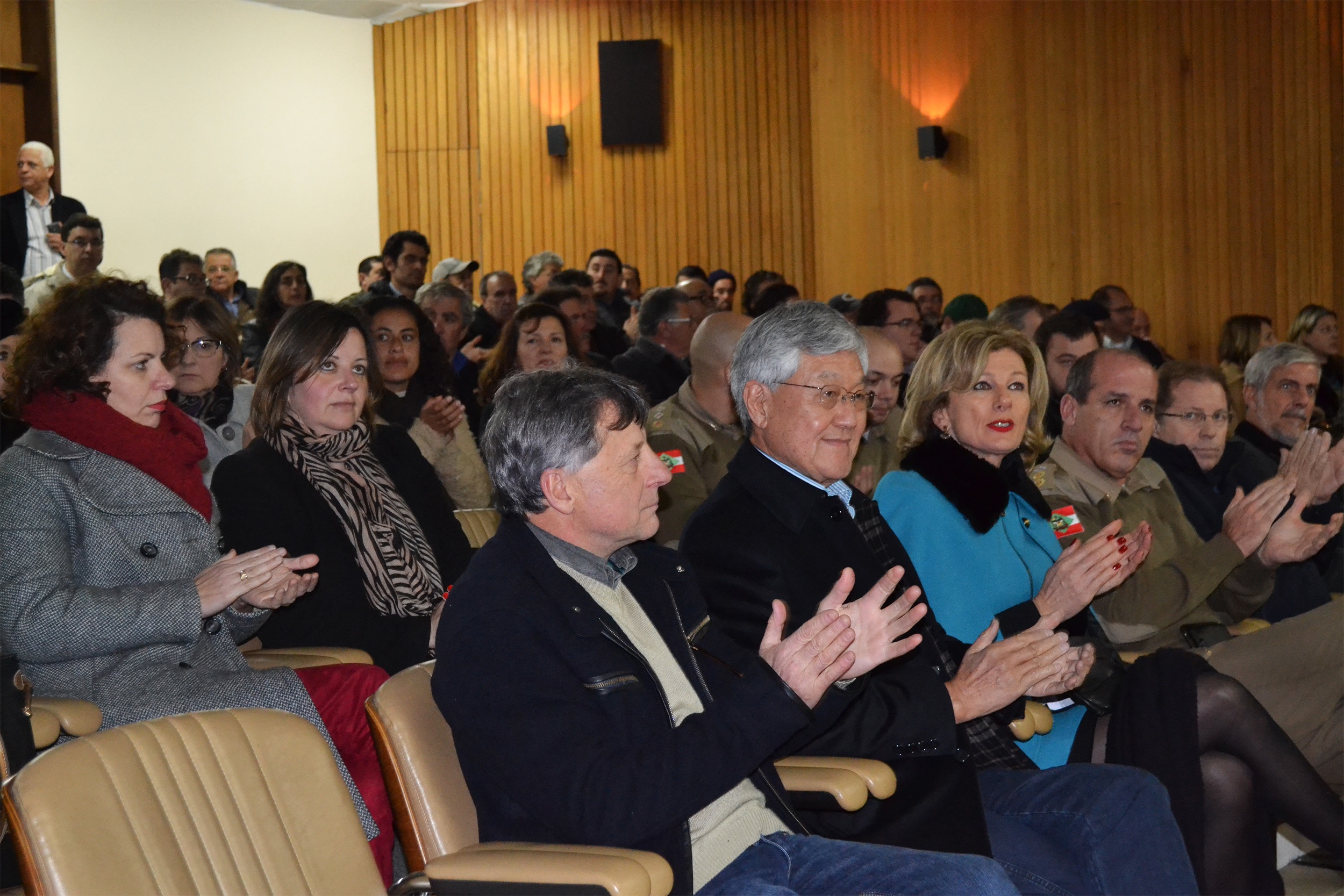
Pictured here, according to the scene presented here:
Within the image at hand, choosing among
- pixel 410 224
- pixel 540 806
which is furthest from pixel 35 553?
pixel 410 224

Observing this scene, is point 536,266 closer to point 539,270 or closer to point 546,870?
point 539,270

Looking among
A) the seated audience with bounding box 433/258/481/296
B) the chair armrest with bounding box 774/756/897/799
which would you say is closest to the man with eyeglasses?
the seated audience with bounding box 433/258/481/296

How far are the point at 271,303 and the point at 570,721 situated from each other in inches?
206

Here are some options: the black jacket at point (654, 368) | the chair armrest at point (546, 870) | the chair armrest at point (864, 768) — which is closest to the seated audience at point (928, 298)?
the black jacket at point (654, 368)

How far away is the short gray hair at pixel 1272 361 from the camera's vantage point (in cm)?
449

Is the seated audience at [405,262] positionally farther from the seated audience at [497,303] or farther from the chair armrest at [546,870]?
the chair armrest at [546,870]

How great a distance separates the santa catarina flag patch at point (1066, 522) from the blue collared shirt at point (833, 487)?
0.83m

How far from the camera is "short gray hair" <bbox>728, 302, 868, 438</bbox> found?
2395 mm

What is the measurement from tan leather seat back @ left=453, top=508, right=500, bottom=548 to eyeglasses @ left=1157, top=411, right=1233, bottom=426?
2045 millimetres

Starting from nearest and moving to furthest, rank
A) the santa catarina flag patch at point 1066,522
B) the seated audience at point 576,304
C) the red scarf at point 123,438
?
the red scarf at point 123,438
the santa catarina flag patch at point 1066,522
the seated audience at point 576,304

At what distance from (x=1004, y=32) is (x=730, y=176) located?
227cm

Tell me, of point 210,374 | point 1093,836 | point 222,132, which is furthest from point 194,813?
point 222,132

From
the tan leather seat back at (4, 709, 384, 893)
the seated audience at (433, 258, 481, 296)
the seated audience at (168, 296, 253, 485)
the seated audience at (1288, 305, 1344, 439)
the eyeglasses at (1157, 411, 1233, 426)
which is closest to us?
the tan leather seat back at (4, 709, 384, 893)

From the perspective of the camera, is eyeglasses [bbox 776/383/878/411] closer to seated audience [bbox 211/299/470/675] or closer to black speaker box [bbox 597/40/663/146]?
seated audience [bbox 211/299/470/675]
